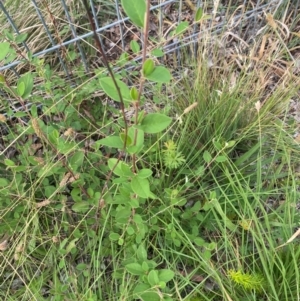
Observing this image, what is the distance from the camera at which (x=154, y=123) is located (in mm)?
775

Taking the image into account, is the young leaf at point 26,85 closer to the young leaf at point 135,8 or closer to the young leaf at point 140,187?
the young leaf at point 140,187

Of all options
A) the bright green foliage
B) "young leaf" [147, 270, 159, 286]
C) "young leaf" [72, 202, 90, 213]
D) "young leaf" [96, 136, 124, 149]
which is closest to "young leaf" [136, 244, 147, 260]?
the bright green foliage

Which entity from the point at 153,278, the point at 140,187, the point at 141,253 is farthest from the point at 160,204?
the point at 140,187

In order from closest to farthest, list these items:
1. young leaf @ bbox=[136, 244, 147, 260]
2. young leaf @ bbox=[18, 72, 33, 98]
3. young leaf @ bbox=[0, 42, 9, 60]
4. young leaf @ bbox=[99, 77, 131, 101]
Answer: young leaf @ bbox=[99, 77, 131, 101], young leaf @ bbox=[0, 42, 9, 60], young leaf @ bbox=[18, 72, 33, 98], young leaf @ bbox=[136, 244, 147, 260]

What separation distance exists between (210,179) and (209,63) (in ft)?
1.55

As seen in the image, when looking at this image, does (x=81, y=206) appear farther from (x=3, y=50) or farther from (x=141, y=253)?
(x=3, y=50)

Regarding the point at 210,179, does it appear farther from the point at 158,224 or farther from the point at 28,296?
the point at 28,296

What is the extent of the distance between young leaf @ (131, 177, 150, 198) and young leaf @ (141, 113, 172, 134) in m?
0.15

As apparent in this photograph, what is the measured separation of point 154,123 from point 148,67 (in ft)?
0.50

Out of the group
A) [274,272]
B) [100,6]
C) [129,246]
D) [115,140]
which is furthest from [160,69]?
[100,6]

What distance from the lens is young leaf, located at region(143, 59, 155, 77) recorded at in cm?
64

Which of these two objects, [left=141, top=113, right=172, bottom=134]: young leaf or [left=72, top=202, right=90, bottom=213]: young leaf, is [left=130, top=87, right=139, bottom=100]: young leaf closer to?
[left=141, top=113, right=172, bottom=134]: young leaf

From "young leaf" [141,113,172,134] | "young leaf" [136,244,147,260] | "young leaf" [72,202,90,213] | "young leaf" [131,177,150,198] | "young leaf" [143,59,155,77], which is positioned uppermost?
"young leaf" [143,59,155,77]

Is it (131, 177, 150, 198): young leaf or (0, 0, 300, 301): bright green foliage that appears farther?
(0, 0, 300, 301): bright green foliage
